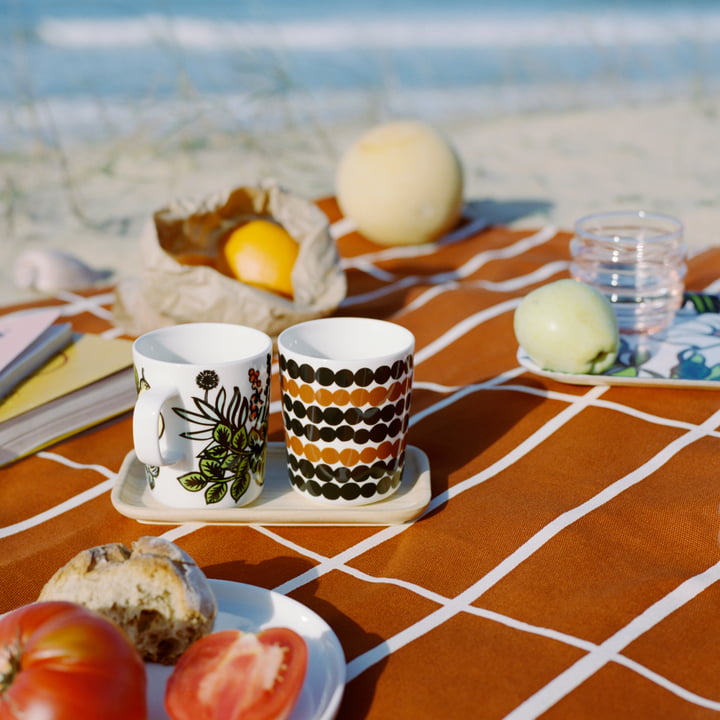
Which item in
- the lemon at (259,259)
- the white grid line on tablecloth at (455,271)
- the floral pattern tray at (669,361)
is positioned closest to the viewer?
the floral pattern tray at (669,361)

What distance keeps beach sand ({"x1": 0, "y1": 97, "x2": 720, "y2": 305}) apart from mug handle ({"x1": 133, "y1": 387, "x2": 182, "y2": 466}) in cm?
174

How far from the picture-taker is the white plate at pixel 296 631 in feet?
2.23

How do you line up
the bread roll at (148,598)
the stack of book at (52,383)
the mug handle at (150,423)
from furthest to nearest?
the stack of book at (52,383) < the mug handle at (150,423) < the bread roll at (148,598)

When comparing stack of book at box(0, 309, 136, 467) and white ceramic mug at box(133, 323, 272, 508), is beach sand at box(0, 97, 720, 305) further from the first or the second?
white ceramic mug at box(133, 323, 272, 508)

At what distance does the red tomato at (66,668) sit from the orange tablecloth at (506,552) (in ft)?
0.69

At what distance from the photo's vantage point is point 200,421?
36.8 inches

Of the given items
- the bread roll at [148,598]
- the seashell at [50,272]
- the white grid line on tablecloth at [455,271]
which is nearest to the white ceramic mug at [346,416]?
the bread roll at [148,598]

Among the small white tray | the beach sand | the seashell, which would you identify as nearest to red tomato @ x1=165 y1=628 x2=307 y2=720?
the small white tray

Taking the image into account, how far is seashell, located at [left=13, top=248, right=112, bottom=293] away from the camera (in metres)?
2.43

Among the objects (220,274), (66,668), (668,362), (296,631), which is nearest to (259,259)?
(220,274)

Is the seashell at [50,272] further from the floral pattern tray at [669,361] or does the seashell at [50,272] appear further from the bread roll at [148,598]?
the bread roll at [148,598]

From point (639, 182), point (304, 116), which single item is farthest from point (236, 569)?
point (304, 116)

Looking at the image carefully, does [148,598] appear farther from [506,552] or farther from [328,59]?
[328,59]

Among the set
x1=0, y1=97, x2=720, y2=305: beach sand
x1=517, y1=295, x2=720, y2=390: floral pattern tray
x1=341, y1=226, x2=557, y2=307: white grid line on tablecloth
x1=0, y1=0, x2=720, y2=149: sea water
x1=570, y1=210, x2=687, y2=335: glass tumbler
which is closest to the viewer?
x1=517, y1=295, x2=720, y2=390: floral pattern tray
